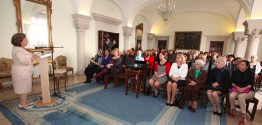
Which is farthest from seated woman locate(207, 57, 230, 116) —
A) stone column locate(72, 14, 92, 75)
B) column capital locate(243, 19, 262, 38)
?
stone column locate(72, 14, 92, 75)

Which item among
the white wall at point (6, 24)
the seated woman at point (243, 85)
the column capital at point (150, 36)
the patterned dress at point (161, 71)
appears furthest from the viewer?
the column capital at point (150, 36)

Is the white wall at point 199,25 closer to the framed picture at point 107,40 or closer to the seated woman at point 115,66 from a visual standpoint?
the framed picture at point 107,40

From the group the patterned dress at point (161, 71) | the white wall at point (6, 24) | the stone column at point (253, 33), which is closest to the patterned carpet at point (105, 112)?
the patterned dress at point (161, 71)

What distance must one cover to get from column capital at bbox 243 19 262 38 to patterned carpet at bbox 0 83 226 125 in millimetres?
4148

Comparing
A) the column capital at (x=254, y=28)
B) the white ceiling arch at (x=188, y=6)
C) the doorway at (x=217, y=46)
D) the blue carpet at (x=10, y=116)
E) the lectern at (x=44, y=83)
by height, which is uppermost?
the white ceiling arch at (x=188, y=6)

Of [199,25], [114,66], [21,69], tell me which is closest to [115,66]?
[114,66]

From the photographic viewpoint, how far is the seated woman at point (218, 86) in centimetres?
311

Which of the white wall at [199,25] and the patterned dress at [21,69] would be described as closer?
the patterned dress at [21,69]

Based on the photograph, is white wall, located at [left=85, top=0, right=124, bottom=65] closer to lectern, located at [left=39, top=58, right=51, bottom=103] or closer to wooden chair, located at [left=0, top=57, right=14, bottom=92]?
wooden chair, located at [left=0, top=57, right=14, bottom=92]

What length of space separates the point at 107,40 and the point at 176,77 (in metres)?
5.32

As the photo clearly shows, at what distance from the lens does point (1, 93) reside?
384 centimetres

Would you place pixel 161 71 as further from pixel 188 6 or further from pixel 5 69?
pixel 188 6

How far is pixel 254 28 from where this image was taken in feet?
17.6

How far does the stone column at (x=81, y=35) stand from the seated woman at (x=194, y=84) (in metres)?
4.75
